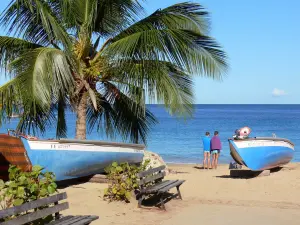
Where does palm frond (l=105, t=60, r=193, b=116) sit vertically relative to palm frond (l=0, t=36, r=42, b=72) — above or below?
below

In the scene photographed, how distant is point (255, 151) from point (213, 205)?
434 cm

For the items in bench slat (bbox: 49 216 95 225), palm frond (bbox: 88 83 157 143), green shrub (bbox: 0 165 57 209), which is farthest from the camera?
palm frond (bbox: 88 83 157 143)

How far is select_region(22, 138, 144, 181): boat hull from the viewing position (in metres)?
10.1

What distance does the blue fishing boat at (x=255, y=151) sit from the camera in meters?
12.8

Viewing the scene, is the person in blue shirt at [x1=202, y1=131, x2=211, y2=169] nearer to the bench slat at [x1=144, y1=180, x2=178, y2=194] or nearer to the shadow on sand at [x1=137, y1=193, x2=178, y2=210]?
the shadow on sand at [x1=137, y1=193, x2=178, y2=210]

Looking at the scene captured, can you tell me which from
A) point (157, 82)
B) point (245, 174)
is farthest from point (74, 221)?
point (245, 174)

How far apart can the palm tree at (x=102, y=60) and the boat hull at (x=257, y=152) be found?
7.72 ft

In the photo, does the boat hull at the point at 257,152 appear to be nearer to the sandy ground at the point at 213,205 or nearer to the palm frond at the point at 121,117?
the sandy ground at the point at 213,205

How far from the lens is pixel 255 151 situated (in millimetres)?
12891


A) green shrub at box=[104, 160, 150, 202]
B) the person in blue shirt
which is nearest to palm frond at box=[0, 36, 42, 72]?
green shrub at box=[104, 160, 150, 202]

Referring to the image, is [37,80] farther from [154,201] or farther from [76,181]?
[154,201]

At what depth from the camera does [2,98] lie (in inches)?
429

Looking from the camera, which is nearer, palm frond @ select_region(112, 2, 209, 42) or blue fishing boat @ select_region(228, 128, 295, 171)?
palm frond @ select_region(112, 2, 209, 42)

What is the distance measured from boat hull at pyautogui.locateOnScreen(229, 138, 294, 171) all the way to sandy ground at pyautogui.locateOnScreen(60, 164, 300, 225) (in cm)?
83
